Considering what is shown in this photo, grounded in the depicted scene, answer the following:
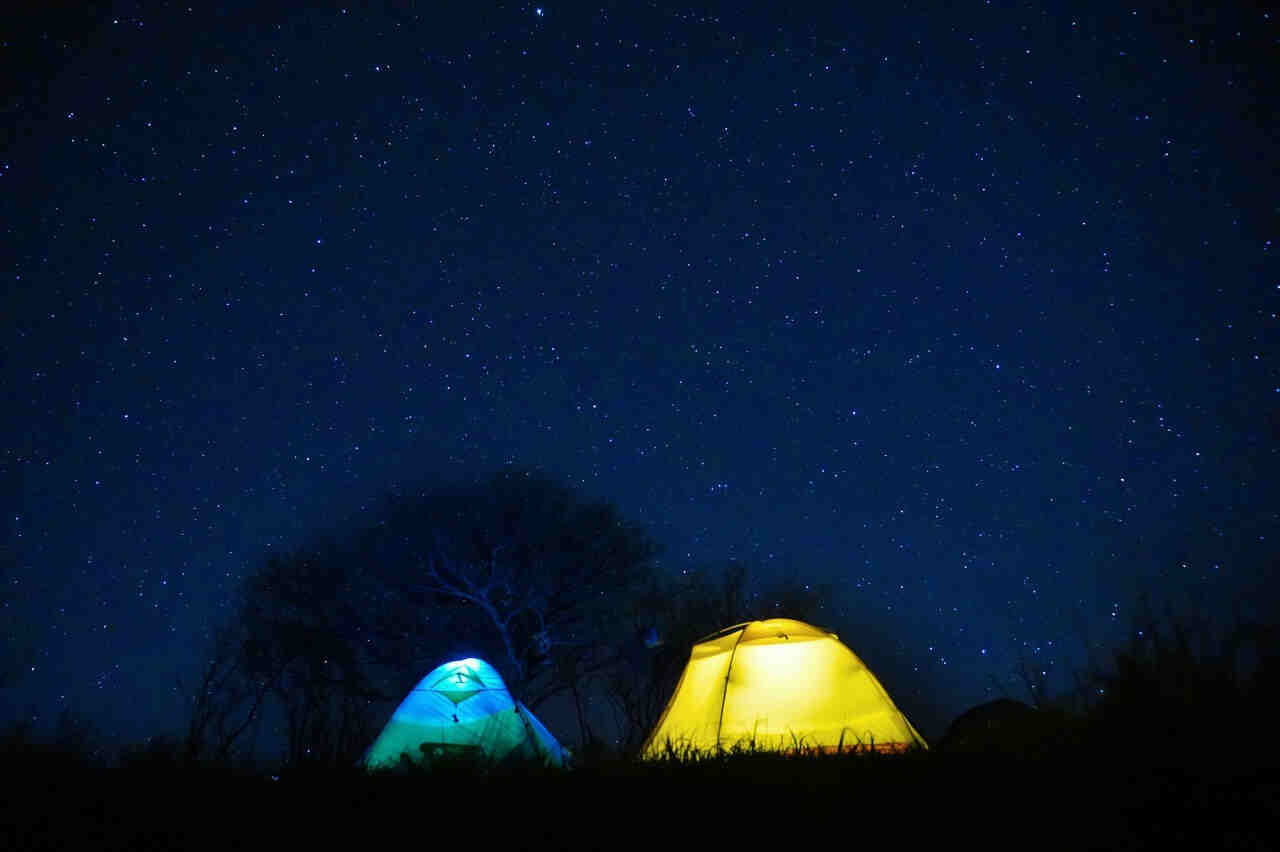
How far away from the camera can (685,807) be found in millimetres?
2416

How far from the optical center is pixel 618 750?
151 inches

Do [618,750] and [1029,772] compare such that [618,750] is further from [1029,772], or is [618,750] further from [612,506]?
[612,506]

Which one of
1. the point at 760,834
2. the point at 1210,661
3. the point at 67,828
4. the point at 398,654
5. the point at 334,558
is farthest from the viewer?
the point at 334,558

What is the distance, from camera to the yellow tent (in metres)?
7.76

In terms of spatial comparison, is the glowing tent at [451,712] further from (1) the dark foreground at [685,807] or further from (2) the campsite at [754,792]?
→ (1) the dark foreground at [685,807]

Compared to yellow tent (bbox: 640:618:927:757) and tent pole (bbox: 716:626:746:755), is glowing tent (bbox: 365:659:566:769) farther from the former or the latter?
tent pole (bbox: 716:626:746:755)

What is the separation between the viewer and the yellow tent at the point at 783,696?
7.76 metres

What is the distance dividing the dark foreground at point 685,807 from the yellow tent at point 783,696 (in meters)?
5.02

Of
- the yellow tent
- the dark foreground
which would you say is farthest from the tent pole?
the dark foreground

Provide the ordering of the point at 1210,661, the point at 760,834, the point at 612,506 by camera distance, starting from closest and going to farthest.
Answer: the point at 760,834 < the point at 1210,661 < the point at 612,506

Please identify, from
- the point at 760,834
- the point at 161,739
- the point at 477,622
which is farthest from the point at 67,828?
the point at 477,622

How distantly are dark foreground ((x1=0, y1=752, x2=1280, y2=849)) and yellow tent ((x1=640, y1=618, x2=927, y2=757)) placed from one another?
5023 millimetres

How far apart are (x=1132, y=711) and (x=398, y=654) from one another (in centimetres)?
1804

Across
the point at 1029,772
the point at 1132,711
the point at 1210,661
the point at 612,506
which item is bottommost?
the point at 1029,772
